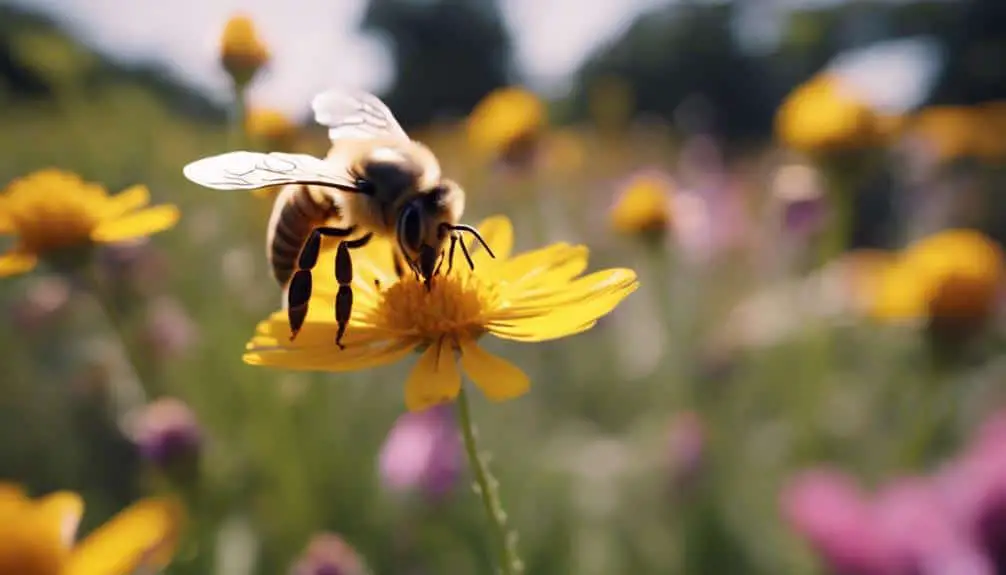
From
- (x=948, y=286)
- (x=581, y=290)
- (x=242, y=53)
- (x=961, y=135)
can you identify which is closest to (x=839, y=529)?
(x=948, y=286)

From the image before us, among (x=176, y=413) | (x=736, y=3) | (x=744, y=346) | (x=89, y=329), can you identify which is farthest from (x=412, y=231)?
(x=736, y=3)

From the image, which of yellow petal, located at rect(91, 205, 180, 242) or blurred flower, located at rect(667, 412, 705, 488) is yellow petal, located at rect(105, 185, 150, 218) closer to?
yellow petal, located at rect(91, 205, 180, 242)

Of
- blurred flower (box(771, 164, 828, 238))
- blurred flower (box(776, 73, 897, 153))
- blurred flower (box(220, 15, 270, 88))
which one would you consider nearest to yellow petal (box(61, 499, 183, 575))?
blurred flower (box(220, 15, 270, 88))

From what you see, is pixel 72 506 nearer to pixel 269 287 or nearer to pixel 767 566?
pixel 269 287

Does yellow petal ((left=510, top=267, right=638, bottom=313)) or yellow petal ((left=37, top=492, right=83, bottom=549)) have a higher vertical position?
yellow petal ((left=510, top=267, right=638, bottom=313))

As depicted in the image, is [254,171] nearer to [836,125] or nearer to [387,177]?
[387,177]
